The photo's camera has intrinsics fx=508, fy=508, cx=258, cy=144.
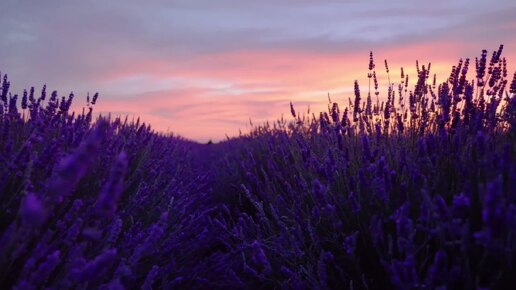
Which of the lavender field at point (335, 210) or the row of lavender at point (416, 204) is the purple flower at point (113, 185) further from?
the row of lavender at point (416, 204)

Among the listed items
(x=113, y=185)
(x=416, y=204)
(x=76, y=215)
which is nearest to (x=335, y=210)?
(x=416, y=204)

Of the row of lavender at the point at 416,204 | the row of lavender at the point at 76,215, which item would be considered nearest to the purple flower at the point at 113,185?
the row of lavender at the point at 76,215

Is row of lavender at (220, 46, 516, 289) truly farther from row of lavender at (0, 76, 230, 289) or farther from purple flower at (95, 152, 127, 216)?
purple flower at (95, 152, 127, 216)

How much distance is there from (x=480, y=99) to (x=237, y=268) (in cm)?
157

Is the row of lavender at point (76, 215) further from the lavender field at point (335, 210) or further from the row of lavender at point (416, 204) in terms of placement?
the row of lavender at point (416, 204)

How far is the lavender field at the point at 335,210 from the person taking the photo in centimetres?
125

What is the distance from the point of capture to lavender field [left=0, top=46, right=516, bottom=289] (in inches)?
49.3

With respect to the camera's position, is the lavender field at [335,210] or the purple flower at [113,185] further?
the lavender field at [335,210]

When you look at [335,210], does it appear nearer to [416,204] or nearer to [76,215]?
[416,204]

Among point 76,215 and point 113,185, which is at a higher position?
point 113,185

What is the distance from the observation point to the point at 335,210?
2.08 meters

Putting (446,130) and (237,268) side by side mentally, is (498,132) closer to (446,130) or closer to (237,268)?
(446,130)

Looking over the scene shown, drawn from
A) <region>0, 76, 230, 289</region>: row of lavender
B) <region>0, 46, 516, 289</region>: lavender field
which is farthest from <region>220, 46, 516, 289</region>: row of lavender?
<region>0, 76, 230, 289</region>: row of lavender

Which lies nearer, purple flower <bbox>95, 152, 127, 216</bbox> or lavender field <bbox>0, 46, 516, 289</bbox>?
purple flower <bbox>95, 152, 127, 216</bbox>
